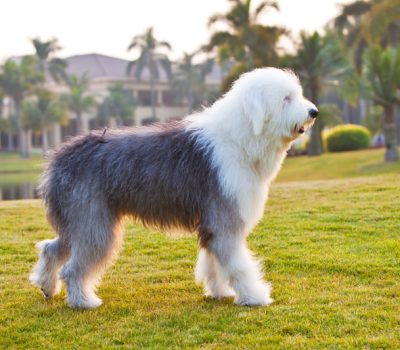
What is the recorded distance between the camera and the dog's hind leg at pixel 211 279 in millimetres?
6113

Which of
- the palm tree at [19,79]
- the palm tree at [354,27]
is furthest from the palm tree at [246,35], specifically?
the palm tree at [19,79]

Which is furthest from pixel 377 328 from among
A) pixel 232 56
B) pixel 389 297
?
pixel 232 56

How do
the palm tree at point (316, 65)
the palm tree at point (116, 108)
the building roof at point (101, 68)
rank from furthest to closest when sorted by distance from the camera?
the building roof at point (101, 68)
the palm tree at point (116, 108)
the palm tree at point (316, 65)

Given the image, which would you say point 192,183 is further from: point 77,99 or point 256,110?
point 77,99

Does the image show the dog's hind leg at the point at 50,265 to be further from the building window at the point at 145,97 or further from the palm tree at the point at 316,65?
the building window at the point at 145,97

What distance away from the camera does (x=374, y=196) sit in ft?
38.5

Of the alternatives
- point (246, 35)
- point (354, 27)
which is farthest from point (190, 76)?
point (246, 35)

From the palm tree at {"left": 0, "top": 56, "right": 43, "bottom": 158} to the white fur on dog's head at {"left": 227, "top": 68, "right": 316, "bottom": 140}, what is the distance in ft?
190

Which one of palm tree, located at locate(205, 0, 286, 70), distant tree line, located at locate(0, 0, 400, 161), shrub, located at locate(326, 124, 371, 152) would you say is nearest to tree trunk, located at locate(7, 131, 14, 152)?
distant tree line, located at locate(0, 0, 400, 161)

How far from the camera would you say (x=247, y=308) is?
5.68m

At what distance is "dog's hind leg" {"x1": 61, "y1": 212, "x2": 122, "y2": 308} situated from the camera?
590cm

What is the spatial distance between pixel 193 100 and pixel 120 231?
74.2 meters

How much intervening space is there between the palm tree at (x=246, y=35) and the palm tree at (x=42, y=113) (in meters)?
26.1

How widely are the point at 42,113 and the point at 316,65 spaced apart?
32.0m
